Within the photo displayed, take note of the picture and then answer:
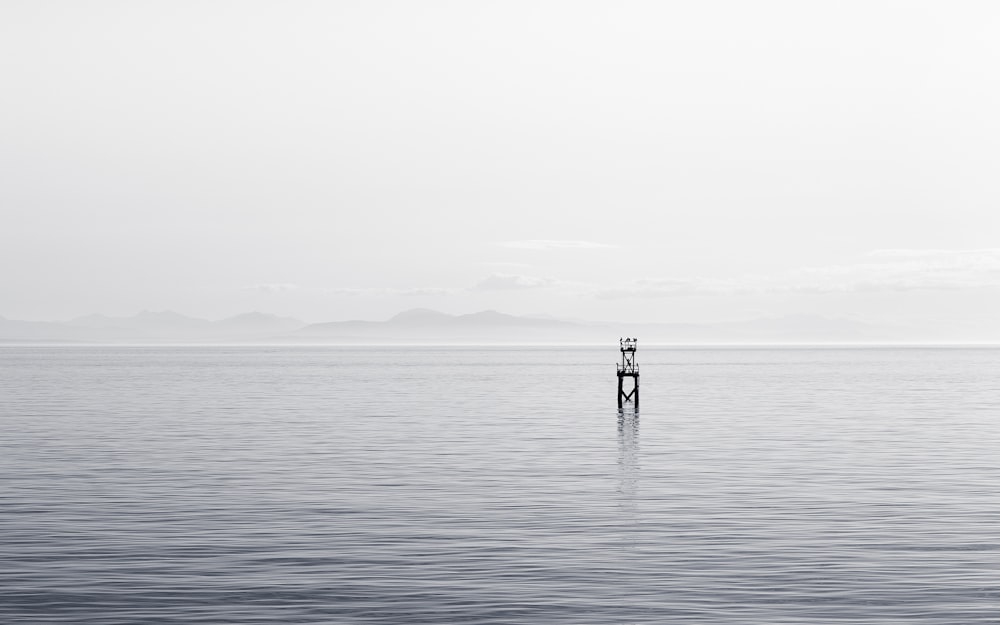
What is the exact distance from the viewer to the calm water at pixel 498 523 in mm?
24219

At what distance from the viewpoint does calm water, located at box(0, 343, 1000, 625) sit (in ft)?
79.5

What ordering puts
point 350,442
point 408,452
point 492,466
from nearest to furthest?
point 492,466
point 408,452
point 350,442

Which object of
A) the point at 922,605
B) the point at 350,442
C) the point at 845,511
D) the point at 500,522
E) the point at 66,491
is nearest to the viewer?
the point at 922,605

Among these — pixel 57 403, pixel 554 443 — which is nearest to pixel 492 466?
pixel 554 443

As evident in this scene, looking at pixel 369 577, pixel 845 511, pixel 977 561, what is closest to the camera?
pixel 369 577

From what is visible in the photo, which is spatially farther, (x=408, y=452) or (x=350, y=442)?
(x=350, y=442)

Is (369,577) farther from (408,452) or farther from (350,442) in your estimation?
(350,442)

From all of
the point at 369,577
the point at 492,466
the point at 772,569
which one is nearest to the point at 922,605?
the point at 772,569

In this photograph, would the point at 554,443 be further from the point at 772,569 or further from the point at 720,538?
the point at 772,569

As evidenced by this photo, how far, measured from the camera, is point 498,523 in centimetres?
3412

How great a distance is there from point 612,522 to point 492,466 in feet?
52.1

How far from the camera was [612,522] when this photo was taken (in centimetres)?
3469

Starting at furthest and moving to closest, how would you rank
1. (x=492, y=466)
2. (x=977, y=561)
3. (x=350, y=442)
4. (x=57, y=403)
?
(x=57, y=403)
(x=350, y=442)
(x=492, y=466)
(x=977, y=561)

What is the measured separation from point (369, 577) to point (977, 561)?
1396cm
